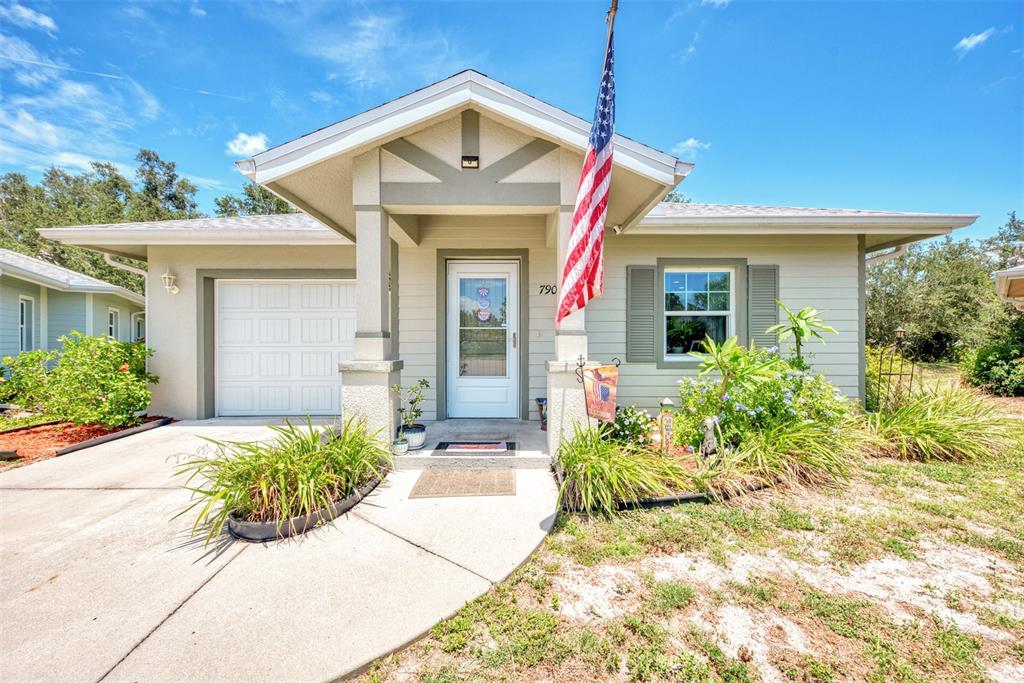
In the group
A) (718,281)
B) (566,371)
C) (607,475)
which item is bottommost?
(607,475)

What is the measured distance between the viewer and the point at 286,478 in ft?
9.47

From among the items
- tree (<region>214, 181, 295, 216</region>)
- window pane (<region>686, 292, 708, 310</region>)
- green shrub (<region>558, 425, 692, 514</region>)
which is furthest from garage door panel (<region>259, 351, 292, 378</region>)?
tree (<region>214, 181, 295, 216</region>)

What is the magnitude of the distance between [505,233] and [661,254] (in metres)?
2.30

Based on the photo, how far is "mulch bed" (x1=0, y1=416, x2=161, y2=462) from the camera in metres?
4.53

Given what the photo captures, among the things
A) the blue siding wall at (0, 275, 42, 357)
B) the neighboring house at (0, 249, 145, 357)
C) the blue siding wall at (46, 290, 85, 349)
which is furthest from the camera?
the blue siding wall at (46, 290, 85, 349)

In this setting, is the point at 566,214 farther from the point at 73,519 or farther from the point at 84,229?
the point at 84,229

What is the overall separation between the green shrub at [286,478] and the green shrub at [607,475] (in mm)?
1634

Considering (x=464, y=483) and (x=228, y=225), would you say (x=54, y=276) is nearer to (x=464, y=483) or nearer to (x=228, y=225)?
(x=228, y=225)

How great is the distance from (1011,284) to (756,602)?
9.38 metres

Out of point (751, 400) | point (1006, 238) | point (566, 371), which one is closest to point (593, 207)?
point (566, 371)

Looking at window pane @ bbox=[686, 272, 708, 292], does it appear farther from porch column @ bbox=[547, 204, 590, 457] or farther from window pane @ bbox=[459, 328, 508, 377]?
porch column @ bbox=[547, 204, 590, 457]

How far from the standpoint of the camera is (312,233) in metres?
5.72

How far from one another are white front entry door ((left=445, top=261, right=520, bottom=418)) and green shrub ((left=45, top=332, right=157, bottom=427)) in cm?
426

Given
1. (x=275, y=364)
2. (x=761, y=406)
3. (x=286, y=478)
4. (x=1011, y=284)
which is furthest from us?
(x=1011, y=284)
